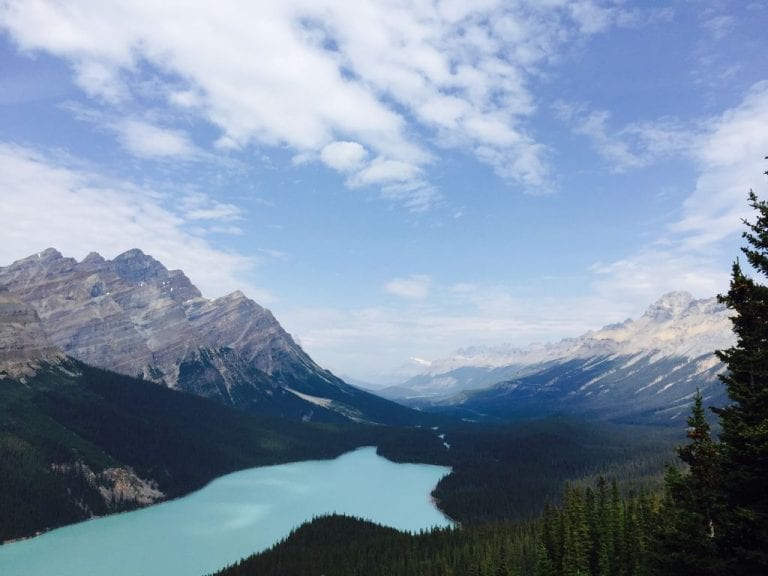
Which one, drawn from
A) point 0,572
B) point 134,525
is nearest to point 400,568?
point 0,572

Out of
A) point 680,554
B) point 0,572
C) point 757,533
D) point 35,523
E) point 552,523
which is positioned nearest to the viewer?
point 757,533

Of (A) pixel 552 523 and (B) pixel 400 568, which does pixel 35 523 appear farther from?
(A) pixel 552 523

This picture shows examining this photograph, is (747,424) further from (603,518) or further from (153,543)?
(153,543)

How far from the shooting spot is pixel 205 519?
631ft

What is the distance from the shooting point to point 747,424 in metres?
22.1

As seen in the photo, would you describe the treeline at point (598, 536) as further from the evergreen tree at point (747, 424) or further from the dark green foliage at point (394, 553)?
the evergreen tree at point (747, 424)

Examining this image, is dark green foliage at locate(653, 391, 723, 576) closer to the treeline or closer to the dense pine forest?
the dense pine forest

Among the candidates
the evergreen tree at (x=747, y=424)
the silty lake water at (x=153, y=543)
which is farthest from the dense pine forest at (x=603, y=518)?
the silty lake water at (x=153, y=543)

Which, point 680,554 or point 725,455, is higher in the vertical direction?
point 725,455

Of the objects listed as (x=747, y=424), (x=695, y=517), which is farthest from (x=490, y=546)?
(x=747, y=424)

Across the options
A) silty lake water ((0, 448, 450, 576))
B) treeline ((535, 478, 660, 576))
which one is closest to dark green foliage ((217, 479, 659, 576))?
treeline ((535, 478, 660, 576))

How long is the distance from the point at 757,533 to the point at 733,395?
17.7 feet

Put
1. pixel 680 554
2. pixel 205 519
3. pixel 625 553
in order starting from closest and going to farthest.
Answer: pixel 680 554 → pixel 625 553 → pixel 205 519

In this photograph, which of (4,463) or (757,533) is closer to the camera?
(757,533)
